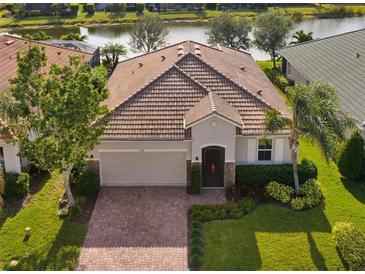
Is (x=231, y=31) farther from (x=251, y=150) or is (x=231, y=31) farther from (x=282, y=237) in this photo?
(x=282, y=237)

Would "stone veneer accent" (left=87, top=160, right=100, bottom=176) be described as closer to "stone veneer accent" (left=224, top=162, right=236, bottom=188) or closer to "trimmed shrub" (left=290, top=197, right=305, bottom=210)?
"stone veneer accent" (left=224, top=162, right=236, bottom=188)

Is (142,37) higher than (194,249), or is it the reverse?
(142,37)

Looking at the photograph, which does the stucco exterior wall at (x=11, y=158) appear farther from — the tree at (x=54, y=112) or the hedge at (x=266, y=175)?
the hedge at (x=266, y=175)

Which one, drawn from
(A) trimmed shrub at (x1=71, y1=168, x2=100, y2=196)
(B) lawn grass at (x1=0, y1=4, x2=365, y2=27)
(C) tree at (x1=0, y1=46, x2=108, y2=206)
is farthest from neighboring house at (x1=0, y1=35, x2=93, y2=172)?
(B) lawn grass at (x1=0, y1=4, x2=365, y2=27)

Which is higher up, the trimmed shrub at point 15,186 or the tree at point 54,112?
the tree at point 54,112

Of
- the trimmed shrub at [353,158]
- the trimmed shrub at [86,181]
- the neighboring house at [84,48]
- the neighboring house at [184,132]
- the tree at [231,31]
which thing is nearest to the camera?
the neighboring house at [184,132]

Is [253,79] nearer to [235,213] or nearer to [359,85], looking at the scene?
[359,85]

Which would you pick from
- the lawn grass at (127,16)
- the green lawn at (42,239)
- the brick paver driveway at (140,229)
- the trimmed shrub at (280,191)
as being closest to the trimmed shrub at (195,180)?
the brick paver driveway at (140,229)

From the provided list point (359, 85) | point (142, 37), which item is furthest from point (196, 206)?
point (142, 37)
